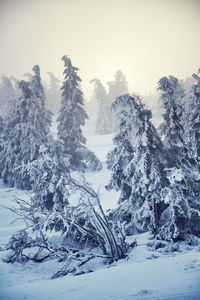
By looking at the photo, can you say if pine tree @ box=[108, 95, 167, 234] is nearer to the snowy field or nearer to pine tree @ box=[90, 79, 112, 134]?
the snowy field

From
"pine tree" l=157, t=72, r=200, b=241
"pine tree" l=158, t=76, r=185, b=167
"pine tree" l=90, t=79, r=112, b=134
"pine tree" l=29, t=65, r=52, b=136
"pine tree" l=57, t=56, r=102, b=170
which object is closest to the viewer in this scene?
"pine tree" l=157, t=72, r=200, b=241

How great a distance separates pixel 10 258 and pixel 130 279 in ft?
18.6

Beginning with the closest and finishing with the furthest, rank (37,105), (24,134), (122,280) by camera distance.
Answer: (122,280) < (24,134) < (37,105)

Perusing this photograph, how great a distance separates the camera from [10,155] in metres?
24.8

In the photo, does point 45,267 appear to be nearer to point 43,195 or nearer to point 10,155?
point 43,195

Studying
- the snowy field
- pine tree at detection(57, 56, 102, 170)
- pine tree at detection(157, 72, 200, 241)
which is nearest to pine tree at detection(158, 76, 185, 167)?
pine tree at detection(157, 72, 200, 241)

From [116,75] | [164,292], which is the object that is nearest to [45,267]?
[164,292]

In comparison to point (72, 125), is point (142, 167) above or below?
below

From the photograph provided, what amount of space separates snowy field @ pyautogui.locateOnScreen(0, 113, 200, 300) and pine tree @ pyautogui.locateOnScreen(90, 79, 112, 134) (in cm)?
4451

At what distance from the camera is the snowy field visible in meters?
5.69

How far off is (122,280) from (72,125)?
22.2m

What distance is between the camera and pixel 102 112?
53906 millimetres

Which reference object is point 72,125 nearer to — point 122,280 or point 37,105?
point 37,105

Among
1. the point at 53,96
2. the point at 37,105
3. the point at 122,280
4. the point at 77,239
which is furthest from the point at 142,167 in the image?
the point at 53,96
